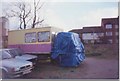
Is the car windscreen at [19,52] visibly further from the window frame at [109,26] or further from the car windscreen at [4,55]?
the window frame at [109,26]

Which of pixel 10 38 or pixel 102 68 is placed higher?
pixel 10 38

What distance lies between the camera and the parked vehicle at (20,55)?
117 inches

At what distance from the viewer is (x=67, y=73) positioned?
296 cm

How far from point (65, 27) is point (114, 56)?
0.68 meters

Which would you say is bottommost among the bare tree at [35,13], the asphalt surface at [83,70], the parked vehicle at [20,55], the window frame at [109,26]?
the asphalt surface at [83,70]

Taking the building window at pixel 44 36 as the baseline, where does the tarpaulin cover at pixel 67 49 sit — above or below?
below

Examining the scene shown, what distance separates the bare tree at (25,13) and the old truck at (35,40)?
9 centimetres

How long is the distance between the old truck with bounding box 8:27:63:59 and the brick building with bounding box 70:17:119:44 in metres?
0.31

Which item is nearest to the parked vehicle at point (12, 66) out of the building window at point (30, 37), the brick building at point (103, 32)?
the building window at point (30, 37)

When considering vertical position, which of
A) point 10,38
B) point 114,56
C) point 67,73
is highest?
point 10,38

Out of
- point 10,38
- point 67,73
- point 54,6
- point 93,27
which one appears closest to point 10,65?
point 10,38

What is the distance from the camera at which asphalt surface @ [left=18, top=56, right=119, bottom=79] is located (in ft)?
9.61

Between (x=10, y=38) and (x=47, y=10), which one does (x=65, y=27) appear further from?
(x=10, y=38)

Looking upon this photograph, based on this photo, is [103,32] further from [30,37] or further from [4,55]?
[4,55]
